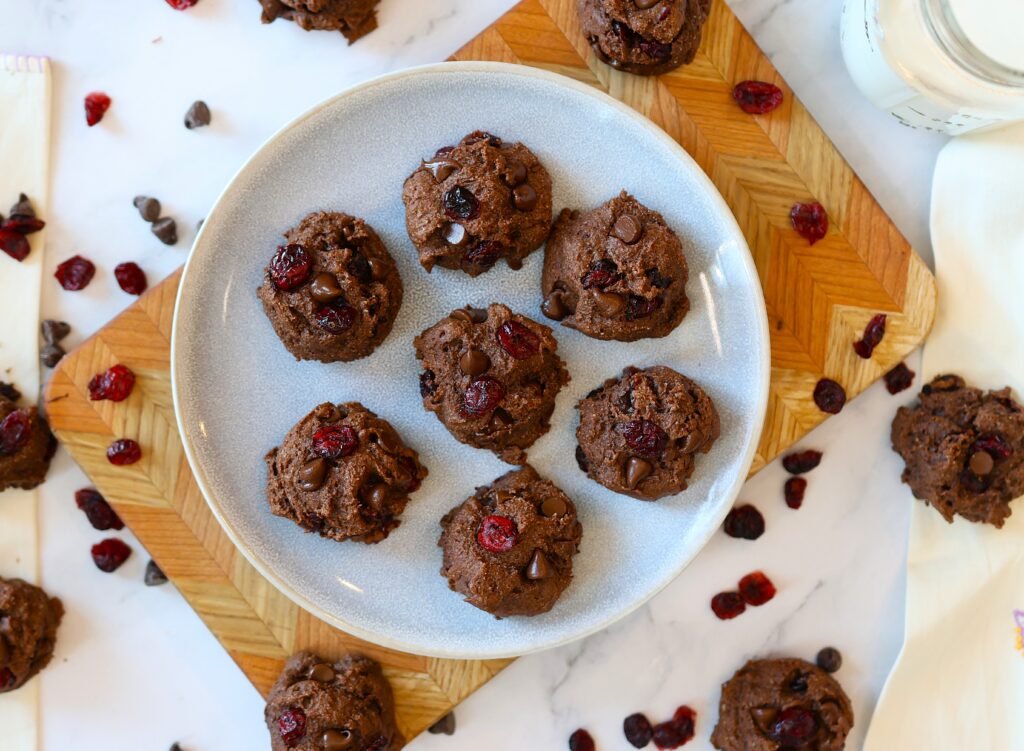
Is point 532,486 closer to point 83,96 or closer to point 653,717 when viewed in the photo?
point 653,717

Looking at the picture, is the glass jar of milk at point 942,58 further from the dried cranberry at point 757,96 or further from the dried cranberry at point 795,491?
the dried cranberry at point 795,491

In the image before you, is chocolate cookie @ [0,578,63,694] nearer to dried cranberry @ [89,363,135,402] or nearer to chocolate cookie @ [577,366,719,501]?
dried cranberry @ [89,363,135,402]

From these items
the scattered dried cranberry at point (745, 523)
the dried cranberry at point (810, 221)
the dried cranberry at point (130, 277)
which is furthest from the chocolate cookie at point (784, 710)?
the dried cranberry at point (130, 277)

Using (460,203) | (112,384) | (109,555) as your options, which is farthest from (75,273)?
(460,203)

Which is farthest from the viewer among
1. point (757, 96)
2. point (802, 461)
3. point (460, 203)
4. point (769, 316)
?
point (802, 461)

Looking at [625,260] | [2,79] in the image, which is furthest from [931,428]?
[2,79]

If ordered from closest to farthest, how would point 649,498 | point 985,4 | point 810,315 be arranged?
point 985,4 < point 649,498 < point 810,315

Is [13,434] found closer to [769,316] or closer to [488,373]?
[488,373]
